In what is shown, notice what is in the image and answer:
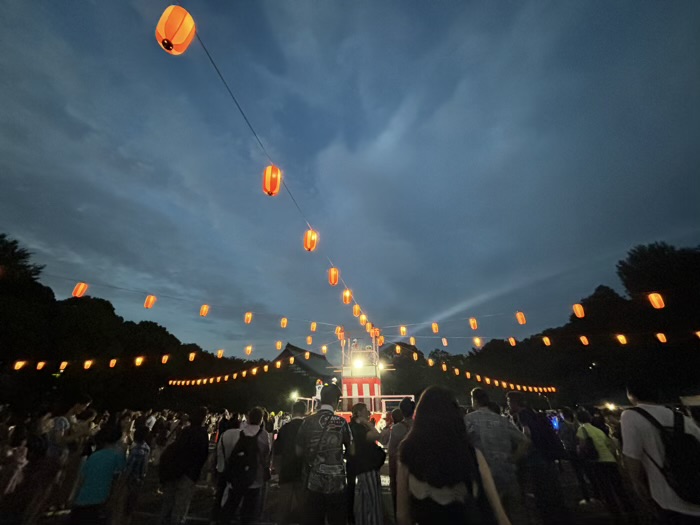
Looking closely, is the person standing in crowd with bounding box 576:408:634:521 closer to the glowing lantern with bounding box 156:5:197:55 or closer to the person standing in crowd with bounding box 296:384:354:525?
the person standing in crowd with bounding box 296:384:354:525

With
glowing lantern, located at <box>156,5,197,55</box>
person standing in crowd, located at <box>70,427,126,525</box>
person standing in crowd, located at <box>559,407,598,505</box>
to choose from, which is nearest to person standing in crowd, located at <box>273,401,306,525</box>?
person standing in crowd, located at <box>70,427,126,525</box>

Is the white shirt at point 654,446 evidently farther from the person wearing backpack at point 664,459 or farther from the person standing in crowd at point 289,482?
the person standing in crowd at point 289,482

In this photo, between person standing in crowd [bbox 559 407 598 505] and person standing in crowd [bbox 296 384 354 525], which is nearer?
person standing in crowd [bbox 296 384 354 525]

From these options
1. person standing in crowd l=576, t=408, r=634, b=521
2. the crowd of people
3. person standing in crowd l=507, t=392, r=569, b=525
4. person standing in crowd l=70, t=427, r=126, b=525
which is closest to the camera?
the crowd of people

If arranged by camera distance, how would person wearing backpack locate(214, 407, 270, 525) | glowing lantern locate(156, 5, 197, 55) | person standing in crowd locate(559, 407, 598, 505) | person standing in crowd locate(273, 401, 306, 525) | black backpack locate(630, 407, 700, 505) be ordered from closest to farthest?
1. black backpack locate(630, 407, 700, 505)
2. person standing in crowd locate(273, 401, 306, 525)
3. person wearing backpack locate(214, 407, 270, 525)
4. glowing lantern locate(156, 5, 197, 55)
5. person standing in crowd locate(559, 407, 598, 505)

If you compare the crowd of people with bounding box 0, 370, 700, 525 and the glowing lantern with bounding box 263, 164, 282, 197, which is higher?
the glowing lantern with bounding box 263, 164, 282, 197

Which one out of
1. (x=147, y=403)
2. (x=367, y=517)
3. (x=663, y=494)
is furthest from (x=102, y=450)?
(x=147, y=403)

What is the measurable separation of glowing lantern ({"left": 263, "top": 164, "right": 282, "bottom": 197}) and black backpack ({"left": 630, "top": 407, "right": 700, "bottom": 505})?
7.12 meters

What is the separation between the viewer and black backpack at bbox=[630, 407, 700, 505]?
229 centimetres

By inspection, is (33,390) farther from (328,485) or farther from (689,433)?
(689,433)

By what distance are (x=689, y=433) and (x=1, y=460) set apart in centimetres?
1059

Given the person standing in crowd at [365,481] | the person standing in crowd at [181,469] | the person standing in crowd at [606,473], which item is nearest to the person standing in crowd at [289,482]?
the person standing in crowd at [365,481]

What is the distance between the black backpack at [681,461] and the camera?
2.29 meters

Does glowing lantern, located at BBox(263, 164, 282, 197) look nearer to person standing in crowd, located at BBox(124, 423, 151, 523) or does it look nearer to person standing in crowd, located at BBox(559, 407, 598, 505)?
person standing in crowd, located at BBox(124, 423, 151, 523)
